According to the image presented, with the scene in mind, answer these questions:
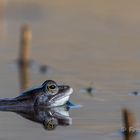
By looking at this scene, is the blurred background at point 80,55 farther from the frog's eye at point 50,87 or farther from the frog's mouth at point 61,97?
the frog's eye at point 50,87

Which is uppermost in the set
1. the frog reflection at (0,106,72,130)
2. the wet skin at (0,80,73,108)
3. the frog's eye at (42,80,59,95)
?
the frog's eye at (42,80,59,95)

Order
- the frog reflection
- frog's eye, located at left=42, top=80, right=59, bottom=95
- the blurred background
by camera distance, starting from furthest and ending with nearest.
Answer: frog's eye, located at left=42, top=80, right=59, bottom=95 → the frog reflection → the blurred background

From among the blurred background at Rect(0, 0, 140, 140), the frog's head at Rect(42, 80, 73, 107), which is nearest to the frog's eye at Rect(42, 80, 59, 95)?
the frog's head at Rect(42, 80, 73, 107)

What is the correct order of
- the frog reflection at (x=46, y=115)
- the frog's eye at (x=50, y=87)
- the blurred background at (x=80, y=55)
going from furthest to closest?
1. the frog's eye at (x=50, y=87)
2. the frog reflection at (x=46, y=115)
3. the blurred background at (x=80, y=55)

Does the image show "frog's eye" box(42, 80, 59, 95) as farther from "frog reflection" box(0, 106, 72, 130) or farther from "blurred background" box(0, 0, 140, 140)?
"blurred background" box(0, 0, 140, 140)

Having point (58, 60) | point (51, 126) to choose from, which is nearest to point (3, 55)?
point (58, 60)

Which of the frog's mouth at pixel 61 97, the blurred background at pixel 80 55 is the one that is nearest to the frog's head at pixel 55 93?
the frog's mouth at pixel 61 97
